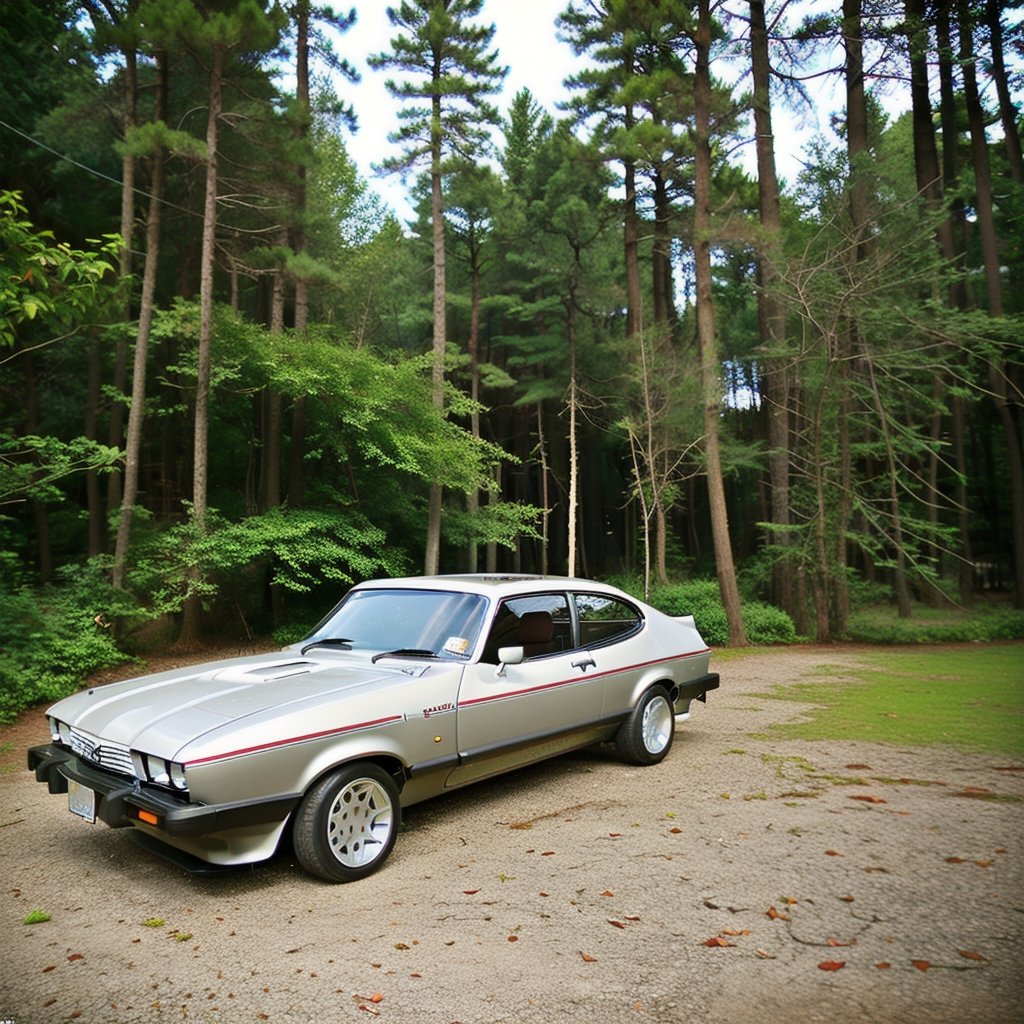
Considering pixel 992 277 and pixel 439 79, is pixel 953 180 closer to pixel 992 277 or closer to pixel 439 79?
pixel 992 277

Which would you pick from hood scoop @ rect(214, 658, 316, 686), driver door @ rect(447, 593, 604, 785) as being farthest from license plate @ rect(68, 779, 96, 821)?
driver door @ rect(447, 593, 604, 785)

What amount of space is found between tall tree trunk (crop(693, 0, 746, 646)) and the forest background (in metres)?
0.07

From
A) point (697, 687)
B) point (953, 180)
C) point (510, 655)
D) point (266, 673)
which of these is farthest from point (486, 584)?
point (953, 180)

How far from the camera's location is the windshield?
4.98m

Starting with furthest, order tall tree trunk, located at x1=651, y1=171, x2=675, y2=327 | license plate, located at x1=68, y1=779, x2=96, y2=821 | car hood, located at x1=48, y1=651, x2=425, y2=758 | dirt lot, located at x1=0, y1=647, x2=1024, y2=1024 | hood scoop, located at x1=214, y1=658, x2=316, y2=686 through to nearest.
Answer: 1. tall tree trunk, located at x1=651, y1=171, x2=675, y2=327
2. hood scoop, located at x1=214, y1=658, x2=316, y2=686
3. license plate, located at x1=68, y1=779, x2=96, y2=821
4. car hood, located at x1=48, y1=651, x2=425, y2=758
5. dirt lot, located at x1=0, y1=647, x2=1024, y2=1024

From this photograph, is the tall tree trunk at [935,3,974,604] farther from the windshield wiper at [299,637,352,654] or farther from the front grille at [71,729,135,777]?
the front grille at [71,729,135,777]

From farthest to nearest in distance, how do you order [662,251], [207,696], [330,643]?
[662,251] → [330,643] → [207,696]

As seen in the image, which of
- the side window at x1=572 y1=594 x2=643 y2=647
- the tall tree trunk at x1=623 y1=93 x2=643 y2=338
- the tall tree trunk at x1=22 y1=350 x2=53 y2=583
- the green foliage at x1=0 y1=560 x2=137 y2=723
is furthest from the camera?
the tall tree trunk at x1=623 y1=93 x2=643 y2=338

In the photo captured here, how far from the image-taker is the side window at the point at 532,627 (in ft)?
16.6

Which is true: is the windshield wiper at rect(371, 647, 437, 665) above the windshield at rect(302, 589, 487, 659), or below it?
below

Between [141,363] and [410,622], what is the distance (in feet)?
39.3

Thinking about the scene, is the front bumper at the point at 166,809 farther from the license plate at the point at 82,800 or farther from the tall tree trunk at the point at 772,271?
the tall tree trunk at the point at 772,271

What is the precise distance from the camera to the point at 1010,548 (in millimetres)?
31453

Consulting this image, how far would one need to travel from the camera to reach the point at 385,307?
26406 millimetres
